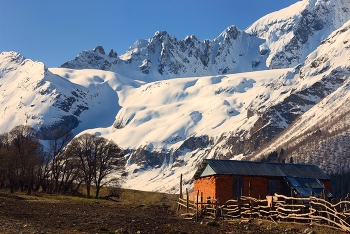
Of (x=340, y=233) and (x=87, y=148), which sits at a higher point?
(x=87, y=148)

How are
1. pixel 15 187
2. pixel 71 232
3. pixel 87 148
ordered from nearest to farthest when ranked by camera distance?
1. pixel 71 232
2. pixel 15 187
3. pixel 87 148

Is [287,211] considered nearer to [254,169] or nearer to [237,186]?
[237,186]

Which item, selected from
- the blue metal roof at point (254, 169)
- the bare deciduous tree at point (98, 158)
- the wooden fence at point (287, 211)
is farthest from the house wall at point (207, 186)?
the bare deciduous tree at point (98, 158)

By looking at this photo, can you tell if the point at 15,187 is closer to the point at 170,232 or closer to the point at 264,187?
the point at 264,187

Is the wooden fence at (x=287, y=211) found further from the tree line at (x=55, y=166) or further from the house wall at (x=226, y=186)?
the tree line at (x=55, y=166)

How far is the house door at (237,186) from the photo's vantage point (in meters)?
57.8

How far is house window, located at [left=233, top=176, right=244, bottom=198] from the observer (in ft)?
190

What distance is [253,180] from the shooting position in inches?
2315

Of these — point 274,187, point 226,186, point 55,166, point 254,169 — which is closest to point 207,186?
point 226,186

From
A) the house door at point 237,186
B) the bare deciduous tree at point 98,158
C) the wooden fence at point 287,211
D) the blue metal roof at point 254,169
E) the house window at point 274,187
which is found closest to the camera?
the wooden fence at point 287,211

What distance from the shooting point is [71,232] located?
2878 centimetres

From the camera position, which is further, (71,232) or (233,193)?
(233,193)

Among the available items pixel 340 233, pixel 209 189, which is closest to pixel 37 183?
pixel 209 189

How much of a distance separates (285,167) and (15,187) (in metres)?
46.6
